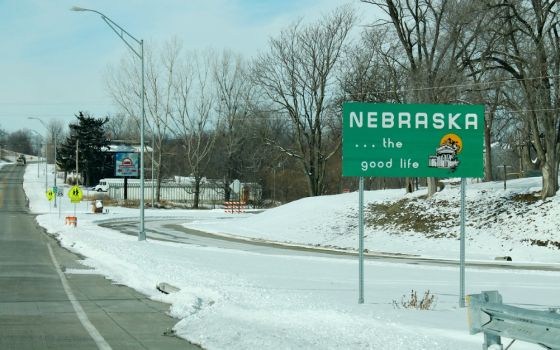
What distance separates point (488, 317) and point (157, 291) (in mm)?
8760

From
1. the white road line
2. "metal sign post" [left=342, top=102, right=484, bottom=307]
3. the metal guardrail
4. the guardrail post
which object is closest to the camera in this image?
the metal guardrail

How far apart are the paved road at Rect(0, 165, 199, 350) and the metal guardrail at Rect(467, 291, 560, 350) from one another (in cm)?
355

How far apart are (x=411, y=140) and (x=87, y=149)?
99782 mm

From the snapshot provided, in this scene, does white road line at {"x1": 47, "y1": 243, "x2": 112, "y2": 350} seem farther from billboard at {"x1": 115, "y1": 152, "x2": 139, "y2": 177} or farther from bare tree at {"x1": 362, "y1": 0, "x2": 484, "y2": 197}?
billboard at {"x1": 115, "y1": 152, "x2": 139, "y2": 177}

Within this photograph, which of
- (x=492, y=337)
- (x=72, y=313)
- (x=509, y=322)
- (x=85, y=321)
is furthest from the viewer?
(x=72, y=313)

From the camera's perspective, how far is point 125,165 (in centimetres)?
8731

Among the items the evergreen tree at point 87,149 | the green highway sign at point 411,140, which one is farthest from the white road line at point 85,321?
the evergreen tree at point 87,149

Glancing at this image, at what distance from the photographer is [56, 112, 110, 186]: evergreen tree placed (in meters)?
106

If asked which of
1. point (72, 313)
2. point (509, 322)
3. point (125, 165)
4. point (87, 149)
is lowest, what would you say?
point (72, 313)

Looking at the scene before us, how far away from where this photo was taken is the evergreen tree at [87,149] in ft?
349

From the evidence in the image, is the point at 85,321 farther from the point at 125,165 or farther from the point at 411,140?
the point at 125,165

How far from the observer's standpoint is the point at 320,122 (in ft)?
199

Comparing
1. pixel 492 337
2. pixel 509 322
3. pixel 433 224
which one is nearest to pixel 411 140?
pixel 492 337

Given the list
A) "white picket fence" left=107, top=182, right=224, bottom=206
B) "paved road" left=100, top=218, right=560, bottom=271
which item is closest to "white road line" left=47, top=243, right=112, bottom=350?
"paved road" left=100, top=218, right=560, bottom=271
